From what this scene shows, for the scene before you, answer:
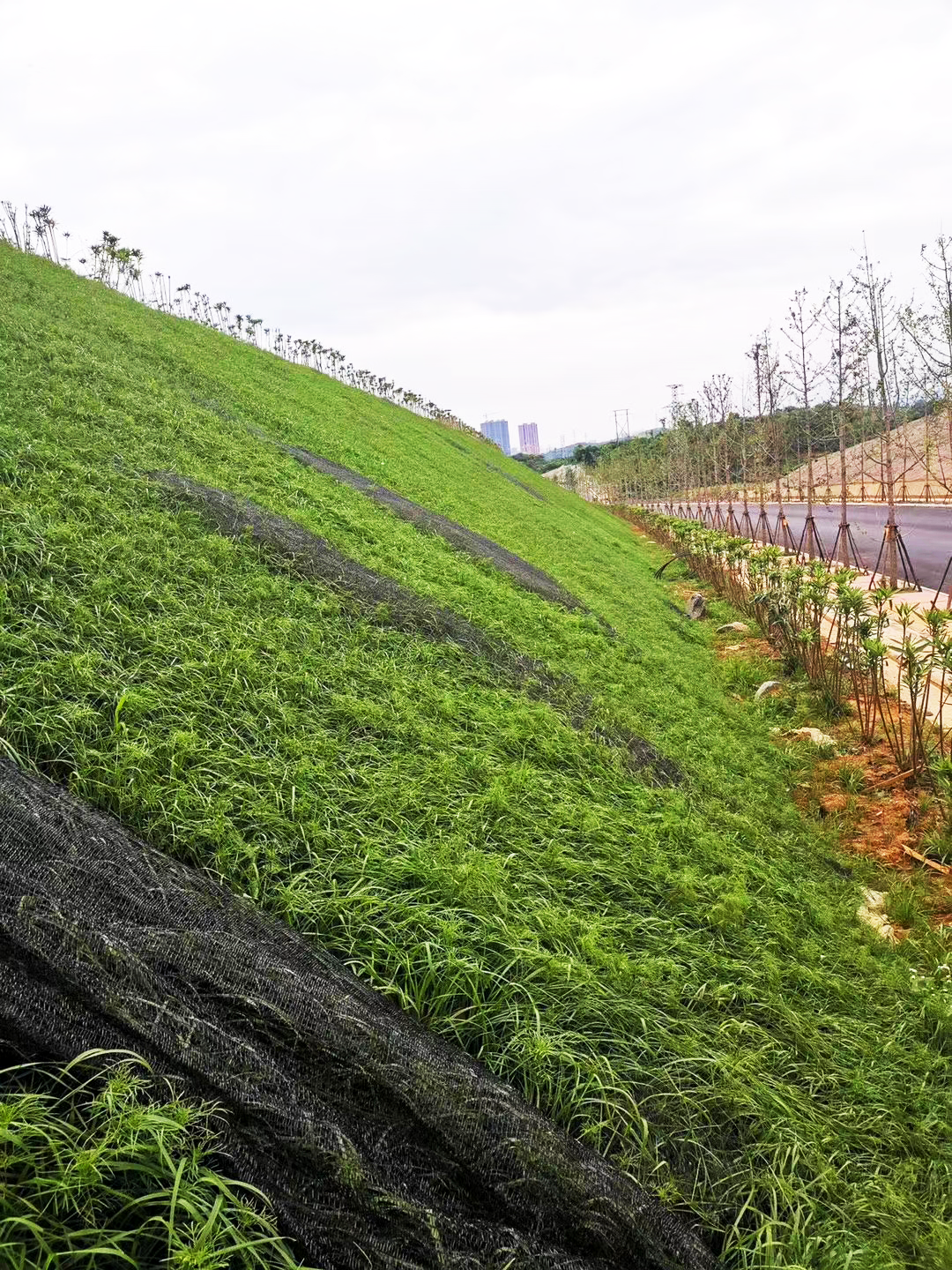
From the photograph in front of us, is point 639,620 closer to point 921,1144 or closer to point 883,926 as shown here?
point 883,926

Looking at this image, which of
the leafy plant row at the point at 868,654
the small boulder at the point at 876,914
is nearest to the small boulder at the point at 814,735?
the leafy plant row at the point at 868,654

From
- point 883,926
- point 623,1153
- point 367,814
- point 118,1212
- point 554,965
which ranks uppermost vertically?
point 367,814

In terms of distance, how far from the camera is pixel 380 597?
15.6 ft

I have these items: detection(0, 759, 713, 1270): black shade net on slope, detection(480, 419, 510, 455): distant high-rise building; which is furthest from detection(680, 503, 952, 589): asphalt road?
detection(480, 419, 510, 455): distant high-rise building

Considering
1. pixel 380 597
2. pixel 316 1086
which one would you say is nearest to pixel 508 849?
pixel 316 1086

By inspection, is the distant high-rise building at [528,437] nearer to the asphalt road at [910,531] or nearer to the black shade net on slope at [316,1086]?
the asphalt road at [910,531]

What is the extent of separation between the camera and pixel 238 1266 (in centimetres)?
137

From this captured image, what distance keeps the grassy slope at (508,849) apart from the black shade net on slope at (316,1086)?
0.20 metres

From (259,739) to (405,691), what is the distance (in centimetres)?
97

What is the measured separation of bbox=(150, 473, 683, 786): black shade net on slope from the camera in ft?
14.6

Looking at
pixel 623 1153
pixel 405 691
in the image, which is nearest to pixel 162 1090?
pixel 623 1153

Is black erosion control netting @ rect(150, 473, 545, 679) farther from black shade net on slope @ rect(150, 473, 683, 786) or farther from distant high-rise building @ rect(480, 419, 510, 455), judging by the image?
distant high-rise building @ rect(480, 419, 510, 455)

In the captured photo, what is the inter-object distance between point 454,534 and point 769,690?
11.6 feet

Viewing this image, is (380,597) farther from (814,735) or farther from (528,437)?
(528,437)
